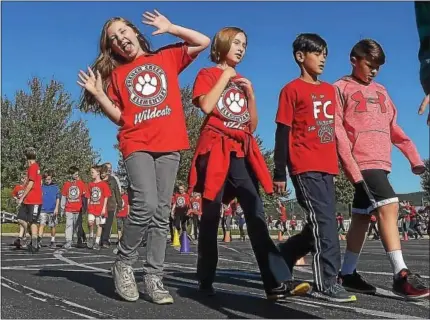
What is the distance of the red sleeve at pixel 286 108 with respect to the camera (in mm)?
4449

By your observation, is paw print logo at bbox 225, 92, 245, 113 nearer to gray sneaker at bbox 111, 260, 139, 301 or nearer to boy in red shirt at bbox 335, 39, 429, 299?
boy in red shirt at bbox 335, 39, 429, 299

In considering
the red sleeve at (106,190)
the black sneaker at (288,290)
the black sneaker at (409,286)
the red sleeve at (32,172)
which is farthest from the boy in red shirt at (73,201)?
the black sneaker at (409,286)

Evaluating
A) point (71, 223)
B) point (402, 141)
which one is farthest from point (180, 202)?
point (402, 141)

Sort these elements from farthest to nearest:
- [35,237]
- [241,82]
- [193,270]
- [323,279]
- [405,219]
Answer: [405,219], [35,237], [193,270], [241,82], [323,279]

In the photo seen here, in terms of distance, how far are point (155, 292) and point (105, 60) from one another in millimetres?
1756

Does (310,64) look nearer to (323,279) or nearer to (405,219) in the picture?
(323,279)

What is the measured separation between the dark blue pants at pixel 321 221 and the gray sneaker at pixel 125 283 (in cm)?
128

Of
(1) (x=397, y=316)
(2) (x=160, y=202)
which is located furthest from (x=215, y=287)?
(1) (x=397, y=316)

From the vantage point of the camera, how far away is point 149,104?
426 centimetres

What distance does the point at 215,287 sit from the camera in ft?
A: 15.7

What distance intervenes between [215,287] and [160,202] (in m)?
0.92

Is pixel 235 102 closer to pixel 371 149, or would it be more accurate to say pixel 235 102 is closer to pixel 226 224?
pixel 371 149

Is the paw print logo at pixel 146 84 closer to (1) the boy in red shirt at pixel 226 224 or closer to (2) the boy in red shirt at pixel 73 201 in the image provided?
(2) the boy in red shirt at pixel 73 201

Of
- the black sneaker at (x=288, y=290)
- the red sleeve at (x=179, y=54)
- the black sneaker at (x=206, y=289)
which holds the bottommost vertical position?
the black sneaker at (x=206, y=289)
